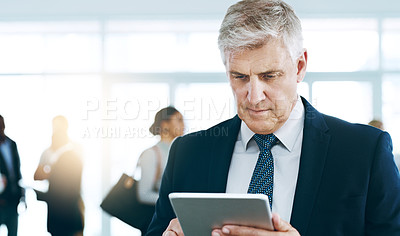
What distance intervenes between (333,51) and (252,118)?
4822mm

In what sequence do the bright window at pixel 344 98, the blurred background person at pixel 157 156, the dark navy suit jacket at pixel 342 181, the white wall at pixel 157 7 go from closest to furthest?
1. the dark navy suit jacket at pixel 342 181
2. the blurred background person at pixel 157 156
3. the bright window at pixel 344 98
4. the white wall at pixel 157 7

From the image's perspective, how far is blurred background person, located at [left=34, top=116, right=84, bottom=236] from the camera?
3.77m

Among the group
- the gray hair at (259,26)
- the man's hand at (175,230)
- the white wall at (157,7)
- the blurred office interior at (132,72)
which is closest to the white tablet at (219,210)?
the man's hand at (175,230)

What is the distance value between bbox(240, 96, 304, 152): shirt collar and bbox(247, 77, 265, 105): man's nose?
0.51 ft

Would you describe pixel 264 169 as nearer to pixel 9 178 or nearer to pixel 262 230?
pixel 262 230

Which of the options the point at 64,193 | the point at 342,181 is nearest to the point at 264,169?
the point at 342,181

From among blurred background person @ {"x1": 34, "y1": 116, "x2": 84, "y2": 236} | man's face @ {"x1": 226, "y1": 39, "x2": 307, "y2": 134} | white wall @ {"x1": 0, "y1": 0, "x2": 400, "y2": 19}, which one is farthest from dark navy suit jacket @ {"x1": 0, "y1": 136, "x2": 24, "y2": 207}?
man's face @ {"x1": 226, "y1": 39, "x2": 307, "y2": 134}

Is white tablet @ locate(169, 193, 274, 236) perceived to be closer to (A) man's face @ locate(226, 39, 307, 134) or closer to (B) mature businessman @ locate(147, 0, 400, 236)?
(B) mature businessman @ locate(147, 0, 400, 236)

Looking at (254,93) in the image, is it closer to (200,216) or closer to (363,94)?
(200,216)

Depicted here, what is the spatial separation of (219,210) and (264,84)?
412mm

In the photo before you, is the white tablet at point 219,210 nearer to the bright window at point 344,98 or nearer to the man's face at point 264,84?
the man's face at point 264,84

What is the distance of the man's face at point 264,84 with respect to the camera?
1.22 metres

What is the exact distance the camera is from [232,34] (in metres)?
A: 1.23

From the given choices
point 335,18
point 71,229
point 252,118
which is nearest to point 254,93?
point 252,118
